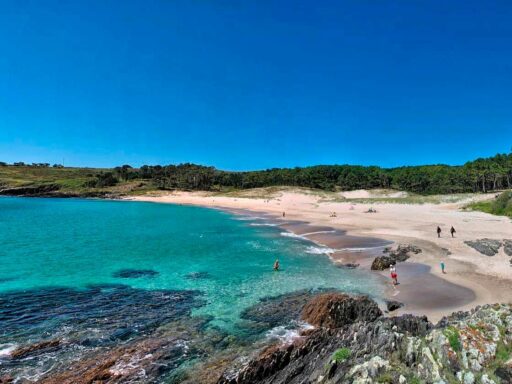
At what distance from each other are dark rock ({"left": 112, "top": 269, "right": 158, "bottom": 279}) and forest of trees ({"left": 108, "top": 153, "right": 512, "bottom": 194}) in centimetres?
13366

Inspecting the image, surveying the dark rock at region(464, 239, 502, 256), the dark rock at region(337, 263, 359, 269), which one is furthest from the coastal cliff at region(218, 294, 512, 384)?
the dark rock at region(464, 239, 502, 256)

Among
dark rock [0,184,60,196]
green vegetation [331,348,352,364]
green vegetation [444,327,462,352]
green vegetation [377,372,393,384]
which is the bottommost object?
green vegetation [331,348,352,364]

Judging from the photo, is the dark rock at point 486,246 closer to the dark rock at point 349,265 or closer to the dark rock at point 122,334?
the dark rock at point 349,265

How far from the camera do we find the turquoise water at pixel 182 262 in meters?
27.9

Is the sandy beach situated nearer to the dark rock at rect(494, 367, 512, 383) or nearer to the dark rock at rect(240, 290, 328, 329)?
the dark rock at rect(240, 290, 328, 329)

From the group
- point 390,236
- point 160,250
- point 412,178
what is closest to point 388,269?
point 390,236

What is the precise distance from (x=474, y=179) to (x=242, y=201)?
8874 centimetres

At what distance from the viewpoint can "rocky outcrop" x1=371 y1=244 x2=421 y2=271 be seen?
107ft

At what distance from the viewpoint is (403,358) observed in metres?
10.5

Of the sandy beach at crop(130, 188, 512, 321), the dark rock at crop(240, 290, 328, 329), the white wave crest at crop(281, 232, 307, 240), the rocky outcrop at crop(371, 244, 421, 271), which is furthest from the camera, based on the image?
the white wave crest at crop(281, 232, 307, 240)

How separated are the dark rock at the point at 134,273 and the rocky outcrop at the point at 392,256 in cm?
2082

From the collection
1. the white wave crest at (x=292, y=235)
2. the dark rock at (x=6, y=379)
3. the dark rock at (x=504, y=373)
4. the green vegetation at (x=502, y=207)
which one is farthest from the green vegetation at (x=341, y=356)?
the green vegetation at (x=502, y=207)

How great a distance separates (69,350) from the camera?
16797mm

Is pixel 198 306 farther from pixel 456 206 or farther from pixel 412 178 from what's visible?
pixel 412 178
